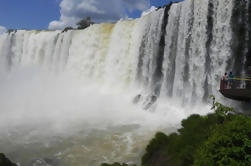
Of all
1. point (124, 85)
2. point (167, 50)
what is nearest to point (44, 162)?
point (167, 50)

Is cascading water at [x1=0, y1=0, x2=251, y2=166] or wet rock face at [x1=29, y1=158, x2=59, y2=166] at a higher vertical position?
cascading water at [x1=0, y1=0, x2=251, y2=166]

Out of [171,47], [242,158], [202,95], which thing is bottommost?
[242,158]

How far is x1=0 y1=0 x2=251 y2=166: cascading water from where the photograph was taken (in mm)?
12109

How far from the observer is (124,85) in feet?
75.9

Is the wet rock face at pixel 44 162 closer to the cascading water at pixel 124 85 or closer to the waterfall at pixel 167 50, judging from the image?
the cascading water at pixel 124 85

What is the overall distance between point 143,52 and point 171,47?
3.67 meters

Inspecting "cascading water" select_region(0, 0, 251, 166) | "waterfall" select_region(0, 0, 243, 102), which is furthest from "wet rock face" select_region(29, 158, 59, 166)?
"waterfall" select_region(0, 0, 243, 102)

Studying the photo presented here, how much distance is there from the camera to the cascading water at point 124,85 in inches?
477

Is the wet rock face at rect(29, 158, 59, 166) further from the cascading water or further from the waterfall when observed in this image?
the waterfall

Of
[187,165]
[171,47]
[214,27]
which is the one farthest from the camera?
[171,47]

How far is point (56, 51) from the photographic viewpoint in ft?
101

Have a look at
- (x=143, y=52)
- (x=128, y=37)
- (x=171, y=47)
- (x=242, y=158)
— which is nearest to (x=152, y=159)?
(x=242, y=158)

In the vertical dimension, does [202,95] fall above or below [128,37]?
below

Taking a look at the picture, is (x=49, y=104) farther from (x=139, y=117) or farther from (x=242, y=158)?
(x=242, y=158)
